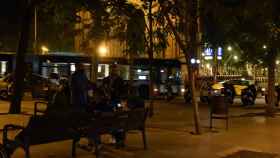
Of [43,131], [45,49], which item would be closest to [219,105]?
[43,131]

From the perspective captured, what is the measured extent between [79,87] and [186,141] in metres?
3.03

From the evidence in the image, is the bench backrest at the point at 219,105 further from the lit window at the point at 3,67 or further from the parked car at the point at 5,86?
the lit window at the point at 3,67

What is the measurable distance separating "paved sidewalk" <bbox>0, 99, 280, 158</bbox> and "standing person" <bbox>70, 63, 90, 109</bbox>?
1027 millimetres

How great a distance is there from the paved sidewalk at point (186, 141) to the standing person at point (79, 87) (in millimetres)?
1027

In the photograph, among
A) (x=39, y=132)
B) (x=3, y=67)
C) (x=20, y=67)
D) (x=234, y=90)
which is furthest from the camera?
(x=3, y=67)

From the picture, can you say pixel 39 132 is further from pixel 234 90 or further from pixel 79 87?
pixel 234 90

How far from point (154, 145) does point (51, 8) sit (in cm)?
1004

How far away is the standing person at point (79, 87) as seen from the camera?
12211mm

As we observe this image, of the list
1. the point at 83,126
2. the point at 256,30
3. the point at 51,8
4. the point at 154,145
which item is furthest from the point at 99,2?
the point at 83,126

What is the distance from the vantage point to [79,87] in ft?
40.1

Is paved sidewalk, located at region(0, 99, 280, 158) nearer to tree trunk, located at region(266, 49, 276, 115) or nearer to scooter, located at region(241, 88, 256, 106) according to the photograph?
tree trunk, located at region(266, 49, 276, 115)

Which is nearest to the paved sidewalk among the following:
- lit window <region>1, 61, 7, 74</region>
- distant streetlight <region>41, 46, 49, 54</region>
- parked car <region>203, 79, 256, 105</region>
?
parked car <region>203, 79, 256, 105</region>

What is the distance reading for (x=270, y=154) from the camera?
38.3 ft

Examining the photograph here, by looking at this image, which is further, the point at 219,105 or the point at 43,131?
the point at 219,105
